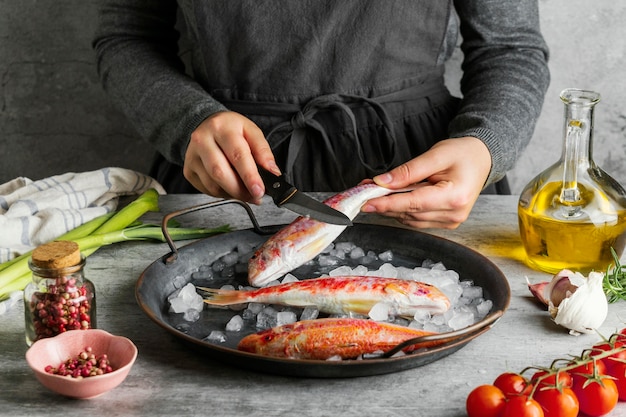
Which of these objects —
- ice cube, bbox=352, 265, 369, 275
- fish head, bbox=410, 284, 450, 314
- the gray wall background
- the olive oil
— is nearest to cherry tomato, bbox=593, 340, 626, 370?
fish head, bbox=410, 284, 450, 314

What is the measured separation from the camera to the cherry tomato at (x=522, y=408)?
3.34ft

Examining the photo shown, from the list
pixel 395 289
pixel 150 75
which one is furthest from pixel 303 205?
pixel 150 75

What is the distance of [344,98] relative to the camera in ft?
6.77

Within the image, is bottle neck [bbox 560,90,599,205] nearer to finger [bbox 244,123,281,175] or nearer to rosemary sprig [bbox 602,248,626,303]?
rosemary sprig [bbox 602,248,626,303]

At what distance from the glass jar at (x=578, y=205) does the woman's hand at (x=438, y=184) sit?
0.16m

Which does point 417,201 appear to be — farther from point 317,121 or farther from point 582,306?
point 317,121

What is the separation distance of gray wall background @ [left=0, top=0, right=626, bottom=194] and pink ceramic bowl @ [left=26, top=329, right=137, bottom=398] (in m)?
1.58

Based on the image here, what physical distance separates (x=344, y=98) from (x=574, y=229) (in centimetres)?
77

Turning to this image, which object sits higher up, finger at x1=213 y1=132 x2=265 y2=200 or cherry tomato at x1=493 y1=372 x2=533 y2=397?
finger at x1=213 y1=132 x2=265 y2=200

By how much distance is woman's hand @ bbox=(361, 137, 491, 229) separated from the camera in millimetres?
1601

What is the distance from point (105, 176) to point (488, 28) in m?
1.04

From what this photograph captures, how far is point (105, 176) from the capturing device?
1.95 metres

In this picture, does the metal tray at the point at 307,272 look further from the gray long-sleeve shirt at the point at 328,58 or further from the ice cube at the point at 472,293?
the gray long-sleeve shirt at the point at 328,58

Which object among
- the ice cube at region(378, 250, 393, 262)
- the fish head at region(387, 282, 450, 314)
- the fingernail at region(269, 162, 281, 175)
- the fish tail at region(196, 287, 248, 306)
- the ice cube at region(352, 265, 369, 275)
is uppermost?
the fingernail at region(269, 162, 281, 175)
